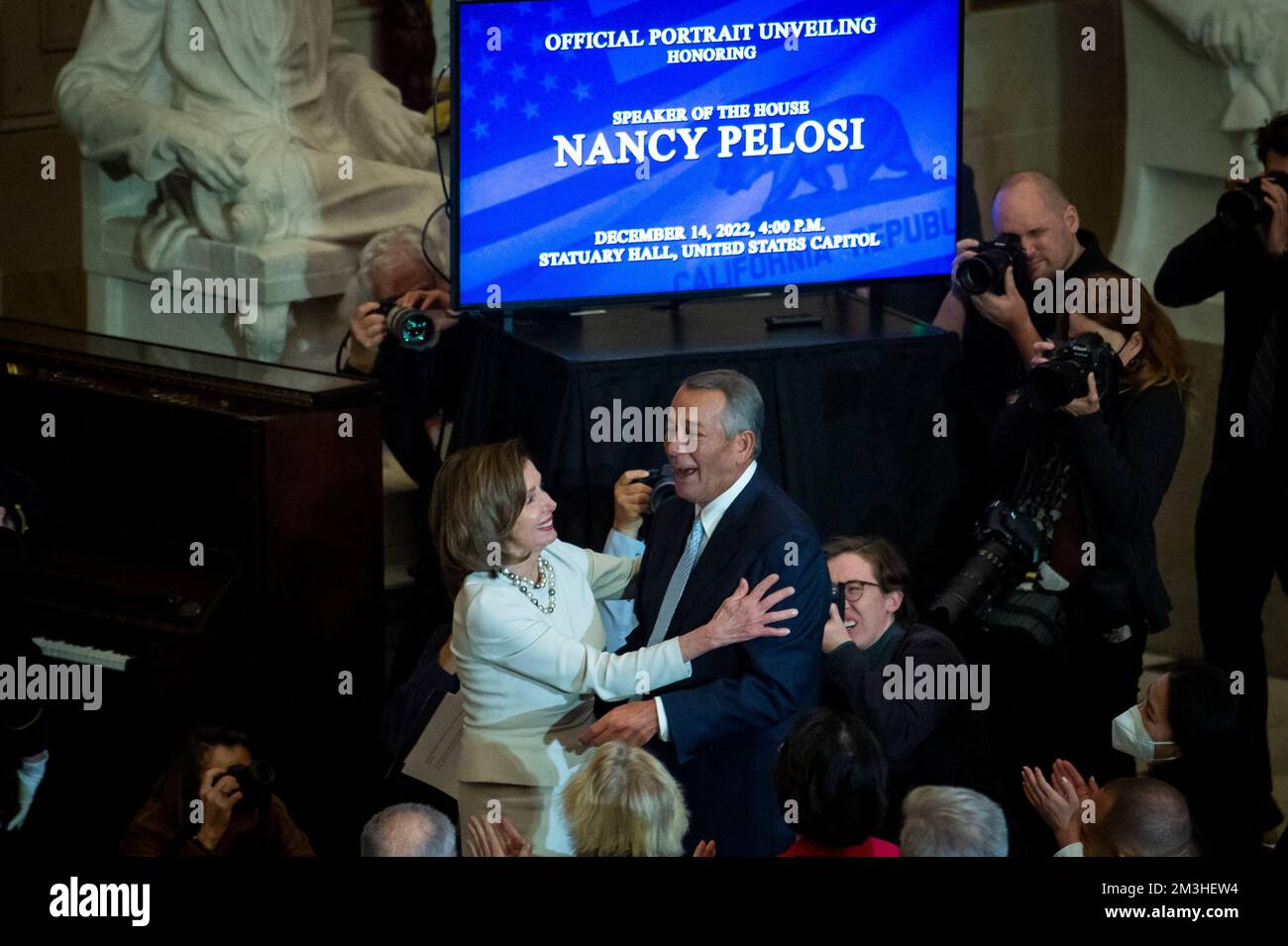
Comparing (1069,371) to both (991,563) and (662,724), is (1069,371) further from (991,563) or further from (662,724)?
(662,724)

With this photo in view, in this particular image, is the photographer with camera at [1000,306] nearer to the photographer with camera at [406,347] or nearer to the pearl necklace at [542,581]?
the pearl necklace at [542,581]

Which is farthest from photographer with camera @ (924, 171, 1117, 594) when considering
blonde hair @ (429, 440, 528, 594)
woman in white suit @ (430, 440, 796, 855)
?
blonde hair @ (429, 440, 528, 594)

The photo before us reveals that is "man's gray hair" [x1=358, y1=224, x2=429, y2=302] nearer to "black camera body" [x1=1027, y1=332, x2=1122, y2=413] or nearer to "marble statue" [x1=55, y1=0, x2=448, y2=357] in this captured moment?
"marble statue" [x1=55, y1=0, x2=448, y2=357]

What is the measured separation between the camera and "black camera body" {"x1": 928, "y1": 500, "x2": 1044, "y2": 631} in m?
5.77

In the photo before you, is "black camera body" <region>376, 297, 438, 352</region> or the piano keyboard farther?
"black camera body" <region>376, 297, 438, 352</region>

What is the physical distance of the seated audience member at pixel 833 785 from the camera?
192 inches

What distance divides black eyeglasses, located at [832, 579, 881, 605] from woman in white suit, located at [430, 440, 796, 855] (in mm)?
324

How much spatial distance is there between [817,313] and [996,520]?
85cm

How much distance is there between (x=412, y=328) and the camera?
613 centimetres

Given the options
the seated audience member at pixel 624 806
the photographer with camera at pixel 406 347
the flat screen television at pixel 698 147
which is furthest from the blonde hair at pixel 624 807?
the photographer with camera at pixel 406 347

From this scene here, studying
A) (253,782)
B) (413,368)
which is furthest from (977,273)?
(253,782)

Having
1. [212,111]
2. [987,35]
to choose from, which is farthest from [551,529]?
[987,35]

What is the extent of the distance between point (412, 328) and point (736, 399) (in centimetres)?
113
